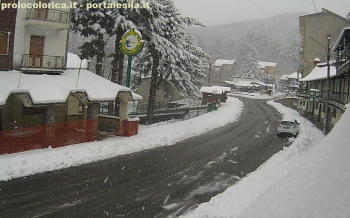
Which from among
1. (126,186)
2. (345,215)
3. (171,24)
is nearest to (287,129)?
(171,24)

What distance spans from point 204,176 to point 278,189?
710 centimetres

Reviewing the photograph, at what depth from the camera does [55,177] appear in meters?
10.2

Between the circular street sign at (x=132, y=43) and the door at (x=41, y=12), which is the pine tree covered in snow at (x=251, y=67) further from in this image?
the door at (x=41, y=12)

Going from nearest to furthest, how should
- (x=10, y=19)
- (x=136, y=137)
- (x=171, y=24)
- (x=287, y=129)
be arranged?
(x=10, y=19) → (x=136, y=137) → (x=287, y=129) → (x=171, y=24)

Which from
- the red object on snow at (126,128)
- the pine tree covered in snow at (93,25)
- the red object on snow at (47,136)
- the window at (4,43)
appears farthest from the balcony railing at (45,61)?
the red object on snow at (126,128)

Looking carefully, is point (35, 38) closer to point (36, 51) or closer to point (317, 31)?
point (36, 51)

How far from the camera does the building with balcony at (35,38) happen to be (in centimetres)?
1603

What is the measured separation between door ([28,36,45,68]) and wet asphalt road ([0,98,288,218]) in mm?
9224

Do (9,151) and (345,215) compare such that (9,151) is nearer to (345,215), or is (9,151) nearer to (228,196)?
(228,196)

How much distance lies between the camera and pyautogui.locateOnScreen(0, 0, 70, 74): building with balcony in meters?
16.0

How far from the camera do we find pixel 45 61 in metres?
17.9

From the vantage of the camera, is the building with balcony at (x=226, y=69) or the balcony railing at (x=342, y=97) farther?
the building with balcony at (x=226, y=69)

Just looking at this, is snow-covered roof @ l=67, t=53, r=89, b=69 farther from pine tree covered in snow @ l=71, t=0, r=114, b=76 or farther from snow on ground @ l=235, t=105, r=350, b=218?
snow on ground @ l=235, t=105, r=350, b=218

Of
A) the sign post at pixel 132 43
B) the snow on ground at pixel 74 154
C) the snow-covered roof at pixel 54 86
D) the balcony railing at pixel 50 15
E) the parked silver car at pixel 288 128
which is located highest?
the balcony railing at pixel 50 15
